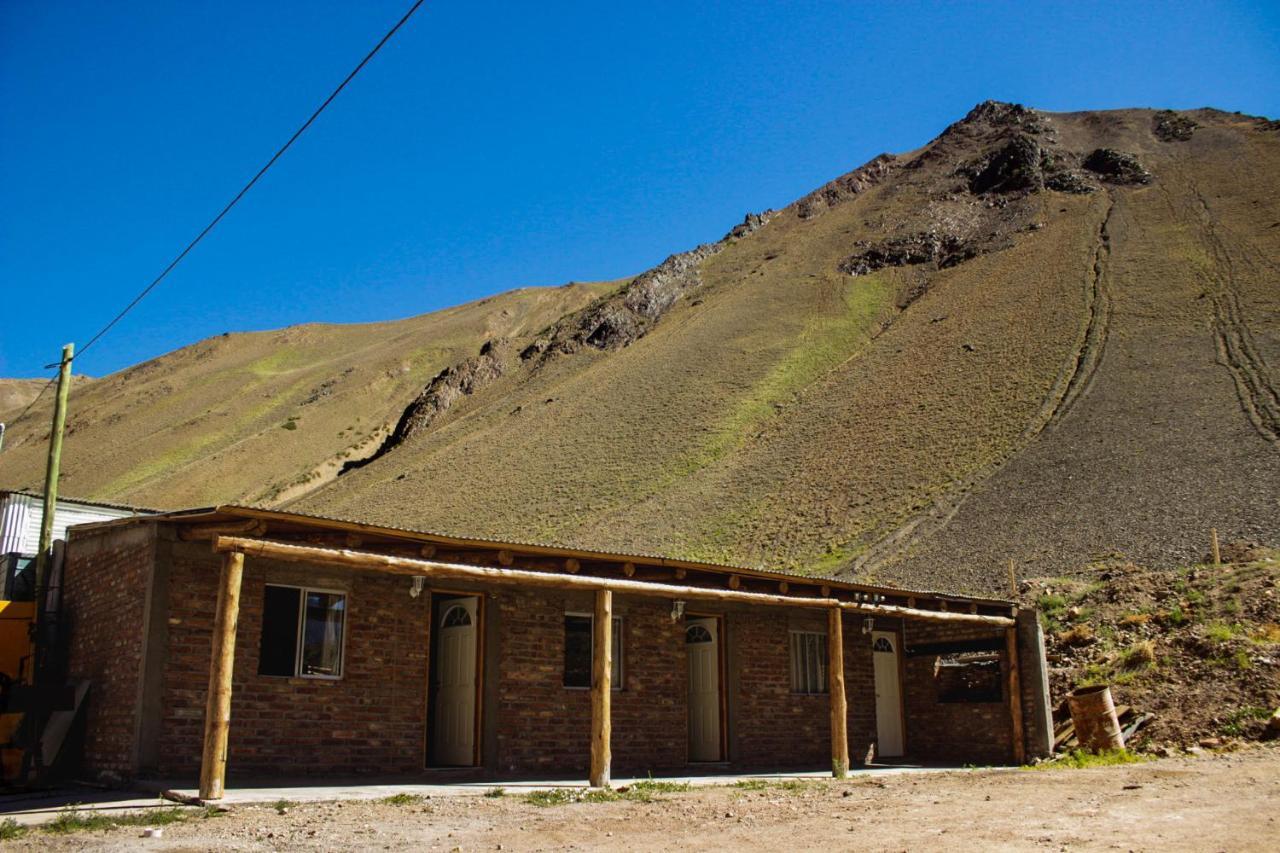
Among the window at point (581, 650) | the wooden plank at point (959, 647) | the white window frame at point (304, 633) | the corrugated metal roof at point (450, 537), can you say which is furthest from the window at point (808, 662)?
the white window frame at point (304, 633)

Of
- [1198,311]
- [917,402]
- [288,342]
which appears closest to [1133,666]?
[917,402]

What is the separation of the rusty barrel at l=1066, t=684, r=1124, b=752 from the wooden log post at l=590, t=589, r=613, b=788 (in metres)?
7.50

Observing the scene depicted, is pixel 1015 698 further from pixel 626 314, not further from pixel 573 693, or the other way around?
pixel 626 314

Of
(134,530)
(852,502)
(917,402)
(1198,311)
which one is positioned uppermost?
(1198,311)

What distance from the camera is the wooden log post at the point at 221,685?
334 inches

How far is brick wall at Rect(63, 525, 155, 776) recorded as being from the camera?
1052 centimetres

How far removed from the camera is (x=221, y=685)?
345 inches

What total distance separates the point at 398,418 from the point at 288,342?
37.5 m

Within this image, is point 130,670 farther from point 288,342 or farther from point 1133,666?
point 288,342

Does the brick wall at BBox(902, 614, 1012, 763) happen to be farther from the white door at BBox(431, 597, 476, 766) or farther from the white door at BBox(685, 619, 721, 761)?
the white door at BBox(431, 597, 476, 766)

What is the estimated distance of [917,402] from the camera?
4591 centimetres

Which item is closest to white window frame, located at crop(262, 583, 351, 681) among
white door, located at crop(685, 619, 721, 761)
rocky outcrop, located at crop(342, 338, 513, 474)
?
white door, located at crop(685, 619, 721, 761)

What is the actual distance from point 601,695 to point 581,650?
2.29m

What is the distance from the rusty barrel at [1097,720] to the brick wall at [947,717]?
3.70 ft
